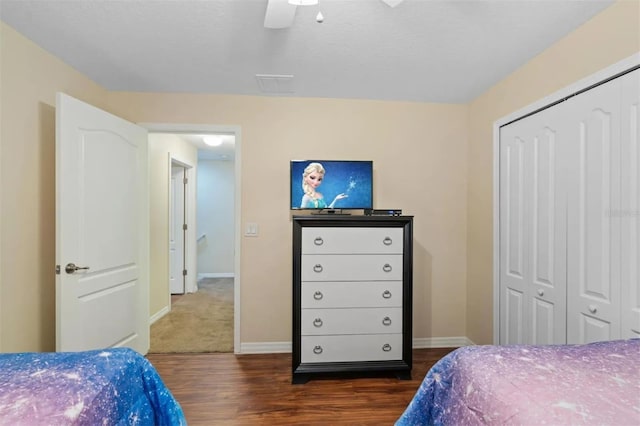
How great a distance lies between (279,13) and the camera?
1.60 meters

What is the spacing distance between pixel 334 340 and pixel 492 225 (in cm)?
162

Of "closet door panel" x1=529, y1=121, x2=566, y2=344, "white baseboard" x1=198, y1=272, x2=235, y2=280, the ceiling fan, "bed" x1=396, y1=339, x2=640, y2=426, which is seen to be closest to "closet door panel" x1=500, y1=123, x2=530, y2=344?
"closet door panel" x1=529, y1=121, x2=566, y2=344

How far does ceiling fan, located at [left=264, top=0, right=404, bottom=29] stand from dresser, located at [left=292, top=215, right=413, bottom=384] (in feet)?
4.21

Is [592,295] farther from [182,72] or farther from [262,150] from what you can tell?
[182,72]

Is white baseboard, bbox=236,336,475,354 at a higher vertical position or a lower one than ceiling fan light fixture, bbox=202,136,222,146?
lower

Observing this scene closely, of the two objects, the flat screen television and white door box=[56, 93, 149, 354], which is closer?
white door box=[56, 93, 149, 354]

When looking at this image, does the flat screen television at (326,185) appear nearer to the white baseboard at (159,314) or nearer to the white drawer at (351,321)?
the white drawer at (351,321)

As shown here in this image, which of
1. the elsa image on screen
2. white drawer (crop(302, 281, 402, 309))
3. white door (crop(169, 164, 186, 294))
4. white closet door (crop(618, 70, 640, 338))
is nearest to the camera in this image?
white closet door (crop(618, 70, 640, 338))

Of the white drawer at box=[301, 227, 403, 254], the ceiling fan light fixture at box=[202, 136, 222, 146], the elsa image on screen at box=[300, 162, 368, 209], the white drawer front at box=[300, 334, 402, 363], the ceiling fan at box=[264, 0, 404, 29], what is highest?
the ceiling fan light fixture at box=[202, 136, 222, 146]

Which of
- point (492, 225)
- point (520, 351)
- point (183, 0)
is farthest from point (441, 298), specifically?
point (183, 0)

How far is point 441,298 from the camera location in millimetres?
3186

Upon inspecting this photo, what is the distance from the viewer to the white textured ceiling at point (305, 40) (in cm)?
173

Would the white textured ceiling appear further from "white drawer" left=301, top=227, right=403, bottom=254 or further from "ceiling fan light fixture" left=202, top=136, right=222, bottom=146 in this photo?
"ceiling fan light fixture" left=202, top=136, right=222, bottom=146

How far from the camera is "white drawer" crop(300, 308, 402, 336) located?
2.50m
